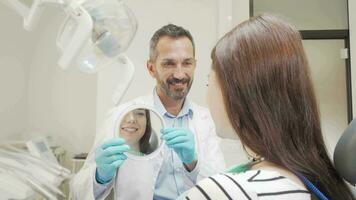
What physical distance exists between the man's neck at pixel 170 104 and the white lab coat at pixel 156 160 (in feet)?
0.18

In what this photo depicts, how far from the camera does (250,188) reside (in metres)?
0.61

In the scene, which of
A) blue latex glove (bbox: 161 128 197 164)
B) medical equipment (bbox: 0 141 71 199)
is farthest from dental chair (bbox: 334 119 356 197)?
medical equipment (bbox: 0 141 71 199)

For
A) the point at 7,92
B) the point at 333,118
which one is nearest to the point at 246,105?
the point at 7,92

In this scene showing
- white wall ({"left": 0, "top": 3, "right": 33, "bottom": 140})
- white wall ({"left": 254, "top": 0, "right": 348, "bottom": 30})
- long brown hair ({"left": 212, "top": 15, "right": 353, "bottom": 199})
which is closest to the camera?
long brown hair ({"left": 212, "top": 15, "right": 353, "bottom": 199})

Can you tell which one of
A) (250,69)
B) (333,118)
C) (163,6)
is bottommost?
(333,118)

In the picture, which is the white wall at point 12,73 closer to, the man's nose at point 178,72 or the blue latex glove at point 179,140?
the man's nose at point 178,72

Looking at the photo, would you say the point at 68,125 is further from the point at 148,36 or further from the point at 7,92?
the point at 148,36

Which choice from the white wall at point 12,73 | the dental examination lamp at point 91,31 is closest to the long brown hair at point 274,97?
the dental examination lamp at point 91,31

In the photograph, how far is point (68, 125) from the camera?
8.21 feet

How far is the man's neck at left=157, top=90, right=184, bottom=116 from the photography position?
159 cm

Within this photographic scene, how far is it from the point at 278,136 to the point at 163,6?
6.02ft

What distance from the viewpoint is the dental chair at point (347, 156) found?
726 mm

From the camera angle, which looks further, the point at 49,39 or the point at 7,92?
the point at 49,39

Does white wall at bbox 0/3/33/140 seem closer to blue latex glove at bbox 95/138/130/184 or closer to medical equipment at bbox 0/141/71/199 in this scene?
medical equipment at bbox 0/141/71/199
